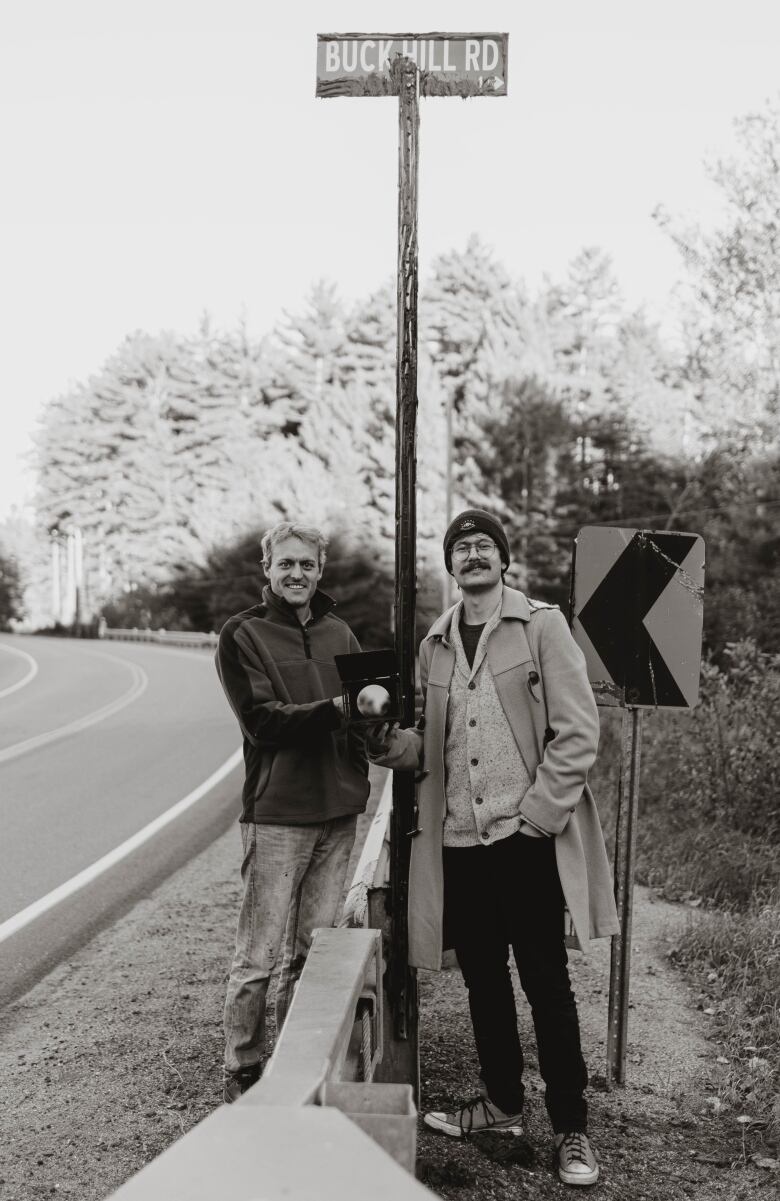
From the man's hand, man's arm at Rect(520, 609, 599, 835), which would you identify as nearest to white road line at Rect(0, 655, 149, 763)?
the man's hand

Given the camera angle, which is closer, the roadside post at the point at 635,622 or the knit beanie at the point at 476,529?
the knit beanie at the point at 476,529

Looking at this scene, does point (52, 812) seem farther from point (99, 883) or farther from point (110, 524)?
point (110, 524)

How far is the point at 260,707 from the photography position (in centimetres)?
370

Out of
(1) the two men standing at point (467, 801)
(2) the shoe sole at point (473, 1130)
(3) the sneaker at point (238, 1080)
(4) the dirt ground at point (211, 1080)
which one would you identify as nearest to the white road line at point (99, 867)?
(4) the dirt ground at point (211, 1080)

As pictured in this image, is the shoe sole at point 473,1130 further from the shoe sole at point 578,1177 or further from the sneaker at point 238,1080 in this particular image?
the sneaker at point 238,1080

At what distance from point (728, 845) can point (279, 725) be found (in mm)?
4284

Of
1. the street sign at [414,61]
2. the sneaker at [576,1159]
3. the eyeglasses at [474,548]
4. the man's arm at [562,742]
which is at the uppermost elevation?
the street sign at [414,61]

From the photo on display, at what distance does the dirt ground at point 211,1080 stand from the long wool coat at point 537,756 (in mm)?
696

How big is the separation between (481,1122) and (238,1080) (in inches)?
32.7

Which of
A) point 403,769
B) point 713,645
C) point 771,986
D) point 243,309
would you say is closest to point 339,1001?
point 403,769

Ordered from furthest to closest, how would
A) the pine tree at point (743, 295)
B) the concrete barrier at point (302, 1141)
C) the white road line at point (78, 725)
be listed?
1. the pine tree at point (743, 295)
2. the white road line at point (78, 725)
3. the concrete barrier at point (302, 1141)

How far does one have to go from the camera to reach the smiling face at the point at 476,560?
3.69m

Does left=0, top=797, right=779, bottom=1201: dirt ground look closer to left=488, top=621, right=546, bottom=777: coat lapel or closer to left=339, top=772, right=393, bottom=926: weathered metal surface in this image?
left=339, top=772, right=393, bottom=926: weathered metal surface

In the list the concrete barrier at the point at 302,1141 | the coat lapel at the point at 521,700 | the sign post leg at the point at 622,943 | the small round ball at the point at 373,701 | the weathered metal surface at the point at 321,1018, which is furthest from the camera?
the sign post leg at the point at 622,943
